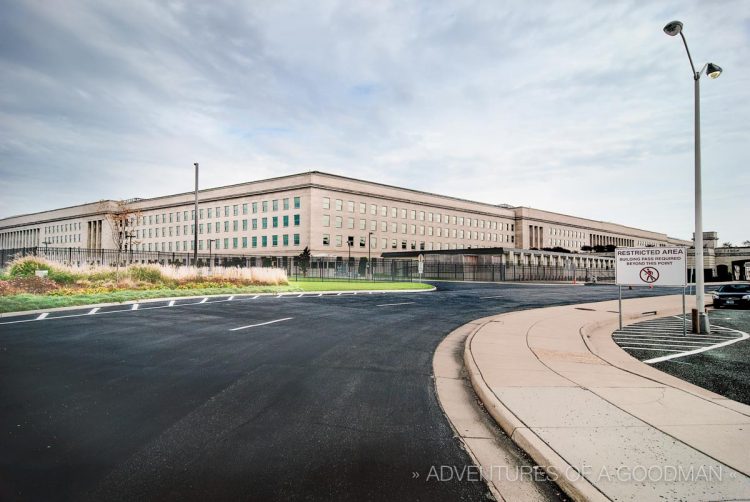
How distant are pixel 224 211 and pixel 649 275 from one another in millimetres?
86996

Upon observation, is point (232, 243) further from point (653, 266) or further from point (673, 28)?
point (673, 28)

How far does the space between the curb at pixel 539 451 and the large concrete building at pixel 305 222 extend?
2540 inches

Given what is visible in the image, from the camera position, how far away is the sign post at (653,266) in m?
12.2

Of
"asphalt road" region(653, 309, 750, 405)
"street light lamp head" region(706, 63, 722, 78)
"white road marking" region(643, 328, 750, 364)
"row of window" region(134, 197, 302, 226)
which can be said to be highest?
"row of window" region(134, 197, 302, 226)

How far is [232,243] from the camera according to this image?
3445 inches

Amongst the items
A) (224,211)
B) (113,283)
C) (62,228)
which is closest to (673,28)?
(113,283)

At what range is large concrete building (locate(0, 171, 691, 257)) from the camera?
3061 inches

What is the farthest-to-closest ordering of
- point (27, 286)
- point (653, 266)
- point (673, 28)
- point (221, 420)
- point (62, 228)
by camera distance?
point (62, 228) < point (27, 286) < point (653, 266) < point (673, 28) < point (221, 420)

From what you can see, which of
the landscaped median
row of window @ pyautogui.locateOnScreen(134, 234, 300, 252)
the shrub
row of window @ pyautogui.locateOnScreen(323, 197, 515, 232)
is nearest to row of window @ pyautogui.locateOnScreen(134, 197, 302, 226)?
row of window @ pyautogui.locateOnScreen(134, 234, 300, 252)

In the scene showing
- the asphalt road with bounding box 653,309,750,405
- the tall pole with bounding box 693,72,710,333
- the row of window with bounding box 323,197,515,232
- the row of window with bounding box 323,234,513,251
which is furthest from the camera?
the row of window with bounding box 323,197,515,232

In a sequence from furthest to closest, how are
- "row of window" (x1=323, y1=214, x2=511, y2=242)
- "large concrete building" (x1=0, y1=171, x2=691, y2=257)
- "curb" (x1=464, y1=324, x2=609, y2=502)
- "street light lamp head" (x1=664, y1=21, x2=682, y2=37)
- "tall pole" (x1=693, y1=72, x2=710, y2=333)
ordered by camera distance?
"row of window" (x1=323, y1=214, x2=511, y2=242)
"large concrete building" (x1=0, y1=171, x2=691, y2=257)
"tall pole" (x1=693, y1=72, x2=710, y2=333)
"street light lamp head" (x1=664, y1=21, x2=682, y2=37)
"curb" (x1=464, y1=324, x2=609, y2=502)

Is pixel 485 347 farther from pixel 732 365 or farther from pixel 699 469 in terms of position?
pixel 699 469

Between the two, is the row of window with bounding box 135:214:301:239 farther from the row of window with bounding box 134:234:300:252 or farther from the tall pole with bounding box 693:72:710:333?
the tall pole with bounding box 693:72:710:333

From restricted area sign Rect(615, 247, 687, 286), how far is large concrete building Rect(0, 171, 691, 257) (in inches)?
2447
